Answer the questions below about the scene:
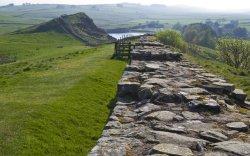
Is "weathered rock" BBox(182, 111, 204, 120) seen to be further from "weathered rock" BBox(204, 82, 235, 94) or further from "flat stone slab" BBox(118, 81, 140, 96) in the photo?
"flat stone slab" BBox(118, 81, 140, 96)

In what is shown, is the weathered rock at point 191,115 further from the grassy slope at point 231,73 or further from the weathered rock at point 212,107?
the grassy slope at point 231,73

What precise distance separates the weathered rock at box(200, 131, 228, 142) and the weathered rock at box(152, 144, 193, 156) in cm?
125

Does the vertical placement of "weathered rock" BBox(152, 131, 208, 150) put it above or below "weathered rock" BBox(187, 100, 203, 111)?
below

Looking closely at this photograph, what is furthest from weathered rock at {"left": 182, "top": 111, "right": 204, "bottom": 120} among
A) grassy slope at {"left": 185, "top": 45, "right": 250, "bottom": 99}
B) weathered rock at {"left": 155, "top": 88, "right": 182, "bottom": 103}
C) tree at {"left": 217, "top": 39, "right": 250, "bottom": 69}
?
tree at {"left": 217, "top": 39, "right": 250, "bottom": 69}

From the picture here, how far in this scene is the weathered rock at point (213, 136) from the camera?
11461 mm

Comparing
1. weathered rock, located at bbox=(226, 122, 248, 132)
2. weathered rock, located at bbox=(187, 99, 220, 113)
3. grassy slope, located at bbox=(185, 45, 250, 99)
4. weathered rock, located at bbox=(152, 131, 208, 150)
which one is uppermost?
weathered rock, located at bbox=(187, 99, 220, 113)

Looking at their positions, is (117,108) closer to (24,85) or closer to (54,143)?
(54,143)

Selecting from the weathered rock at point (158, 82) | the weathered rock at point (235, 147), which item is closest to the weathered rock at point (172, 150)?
the weathered rock at point (235, 147)

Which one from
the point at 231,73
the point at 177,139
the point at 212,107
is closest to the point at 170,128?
the point at 177,139

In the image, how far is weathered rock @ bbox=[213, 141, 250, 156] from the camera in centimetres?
1039

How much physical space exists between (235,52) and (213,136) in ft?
250

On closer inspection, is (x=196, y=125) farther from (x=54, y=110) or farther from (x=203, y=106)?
(x=54, y=110)

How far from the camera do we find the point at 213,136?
11.6 m

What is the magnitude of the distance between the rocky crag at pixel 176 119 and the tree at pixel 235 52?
64.3 metres
